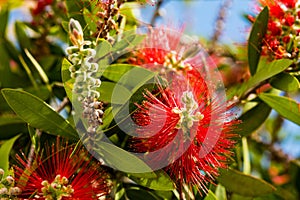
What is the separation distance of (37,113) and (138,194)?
1.55 ft

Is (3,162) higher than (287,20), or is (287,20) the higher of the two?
(287,20)

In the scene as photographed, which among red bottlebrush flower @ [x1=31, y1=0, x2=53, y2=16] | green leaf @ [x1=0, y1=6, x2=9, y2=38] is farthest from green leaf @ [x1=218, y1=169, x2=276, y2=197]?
red bottlebrush flower @ [x1=31, y1=0, x2=53, y2=16]

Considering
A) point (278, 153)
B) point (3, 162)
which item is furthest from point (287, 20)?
point (278, 153)

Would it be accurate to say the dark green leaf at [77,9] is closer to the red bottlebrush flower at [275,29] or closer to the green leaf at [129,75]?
the green leaf at [129,75]

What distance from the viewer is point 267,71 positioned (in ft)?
6.96

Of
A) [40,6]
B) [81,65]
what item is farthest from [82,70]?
[40,6]

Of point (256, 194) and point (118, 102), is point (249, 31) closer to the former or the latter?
point (256, 194)

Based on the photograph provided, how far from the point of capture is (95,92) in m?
1.63

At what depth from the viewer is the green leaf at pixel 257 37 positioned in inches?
83.7

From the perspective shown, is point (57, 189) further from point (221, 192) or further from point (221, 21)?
point (221, 21)

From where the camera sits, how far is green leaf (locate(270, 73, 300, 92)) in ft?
6.90

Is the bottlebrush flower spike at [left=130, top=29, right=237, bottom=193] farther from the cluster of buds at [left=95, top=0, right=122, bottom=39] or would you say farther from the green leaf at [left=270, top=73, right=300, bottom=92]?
the green leaf at [left=270, top=73, right=300, bottom=92]

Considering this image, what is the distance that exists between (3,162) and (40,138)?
5.8 inches

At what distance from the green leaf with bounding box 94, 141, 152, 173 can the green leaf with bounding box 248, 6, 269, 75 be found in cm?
75
